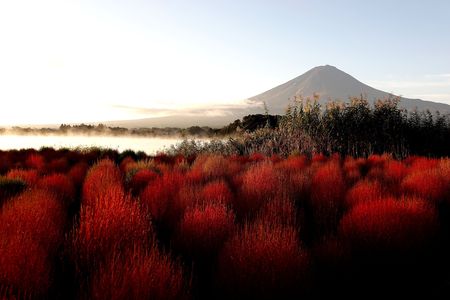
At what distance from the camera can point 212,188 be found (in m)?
3.92

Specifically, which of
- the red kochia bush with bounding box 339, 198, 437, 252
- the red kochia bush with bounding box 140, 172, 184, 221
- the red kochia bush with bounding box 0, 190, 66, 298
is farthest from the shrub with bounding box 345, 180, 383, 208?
the red kochia bush with bounding box 0, 190, 66, 298

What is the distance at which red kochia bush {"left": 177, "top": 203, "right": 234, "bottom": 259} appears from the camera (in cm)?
254

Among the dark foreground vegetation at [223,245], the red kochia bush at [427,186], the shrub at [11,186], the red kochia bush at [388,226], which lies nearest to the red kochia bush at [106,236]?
the dark foreground vegetation at [223,245]

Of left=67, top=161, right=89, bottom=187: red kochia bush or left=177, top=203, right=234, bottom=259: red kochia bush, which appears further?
left=67, top=161, right=89, bottom=187: red kochia bush

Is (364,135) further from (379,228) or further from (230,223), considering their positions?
(230,223)

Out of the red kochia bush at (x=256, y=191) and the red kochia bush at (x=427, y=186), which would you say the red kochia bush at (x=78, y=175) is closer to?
the red kochia bush at (x=256, y=191)

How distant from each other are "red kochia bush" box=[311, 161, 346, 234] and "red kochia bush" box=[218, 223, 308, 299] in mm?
1135

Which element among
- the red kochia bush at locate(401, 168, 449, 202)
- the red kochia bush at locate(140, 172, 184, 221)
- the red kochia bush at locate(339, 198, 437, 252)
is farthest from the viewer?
the red kochia bush at locate(401, 168, 449, 202)

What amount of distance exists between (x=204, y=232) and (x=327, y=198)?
187cm

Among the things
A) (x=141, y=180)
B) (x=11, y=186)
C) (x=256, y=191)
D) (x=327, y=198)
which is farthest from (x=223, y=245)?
(x=11, y=186)

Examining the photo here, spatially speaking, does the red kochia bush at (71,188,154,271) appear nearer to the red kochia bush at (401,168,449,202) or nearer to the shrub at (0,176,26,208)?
the shrub at (0,176,26,208)

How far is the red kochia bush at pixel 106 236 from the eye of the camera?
2154 millimetres

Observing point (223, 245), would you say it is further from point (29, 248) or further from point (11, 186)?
point (11, 186)

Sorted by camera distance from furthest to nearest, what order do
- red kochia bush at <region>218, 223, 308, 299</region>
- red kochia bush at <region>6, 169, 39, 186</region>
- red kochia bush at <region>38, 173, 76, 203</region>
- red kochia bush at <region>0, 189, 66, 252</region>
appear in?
red kochia bush at <region>6, 169, 39, 186</region> < red kochia bush at <region>38, 173, 76, 203</region> < red kochia bush at <region>0, 189, 66, 252</region> < red kochia bush at <region>218, 223, 308, 299</region>
